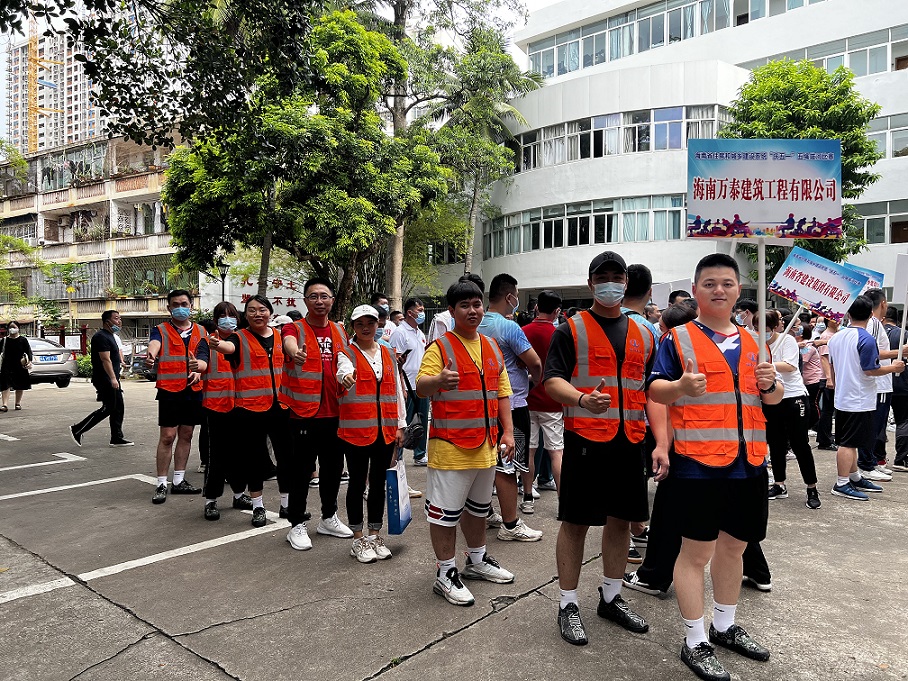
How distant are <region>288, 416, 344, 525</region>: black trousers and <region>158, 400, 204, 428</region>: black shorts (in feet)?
6.35

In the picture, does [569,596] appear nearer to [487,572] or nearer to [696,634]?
[696,634]

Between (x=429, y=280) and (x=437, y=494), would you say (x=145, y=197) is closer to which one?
(x=429, y=280)

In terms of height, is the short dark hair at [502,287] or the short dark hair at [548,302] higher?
the short dark hair at [502,287]

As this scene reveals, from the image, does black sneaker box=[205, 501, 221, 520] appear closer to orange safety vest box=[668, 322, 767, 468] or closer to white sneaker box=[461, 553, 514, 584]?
white sneaker box=[461, 553, 514, 584]

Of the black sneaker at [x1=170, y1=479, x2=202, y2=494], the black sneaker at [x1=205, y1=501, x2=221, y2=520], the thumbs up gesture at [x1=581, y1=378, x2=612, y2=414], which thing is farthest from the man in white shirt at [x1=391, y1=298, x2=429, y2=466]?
the thumbs up gesture at [x1=581, y1=378, x2=612, y2=414]

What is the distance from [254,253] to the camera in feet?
93.2

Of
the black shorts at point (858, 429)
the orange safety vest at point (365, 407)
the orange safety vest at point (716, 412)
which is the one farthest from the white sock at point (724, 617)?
→ the black shorts at point (858, 429)

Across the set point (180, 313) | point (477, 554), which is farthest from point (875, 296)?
point (180, 313)

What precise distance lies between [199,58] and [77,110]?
95825mm

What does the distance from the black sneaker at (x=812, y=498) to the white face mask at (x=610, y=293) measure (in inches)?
150

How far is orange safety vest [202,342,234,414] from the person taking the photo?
5641mm

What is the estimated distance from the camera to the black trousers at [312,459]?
4.77 m

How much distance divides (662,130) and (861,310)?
19.8 metres

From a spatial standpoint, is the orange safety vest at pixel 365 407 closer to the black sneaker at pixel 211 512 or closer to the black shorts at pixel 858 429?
Result: the black sneaker at pixel 211 512
